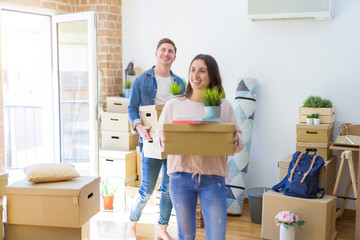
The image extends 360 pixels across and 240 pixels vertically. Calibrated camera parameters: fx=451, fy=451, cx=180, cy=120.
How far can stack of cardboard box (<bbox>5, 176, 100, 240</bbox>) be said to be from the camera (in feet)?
9.83

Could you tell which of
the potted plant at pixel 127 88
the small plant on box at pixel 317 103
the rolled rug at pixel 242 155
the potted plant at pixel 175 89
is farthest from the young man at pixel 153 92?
the potted plant at pixel 127 88

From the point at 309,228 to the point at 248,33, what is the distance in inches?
78.0

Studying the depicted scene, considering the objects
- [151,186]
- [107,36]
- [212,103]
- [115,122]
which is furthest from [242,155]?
[212,103]

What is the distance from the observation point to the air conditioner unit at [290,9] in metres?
3.96

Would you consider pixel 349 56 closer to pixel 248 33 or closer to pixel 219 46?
pixel 248 33

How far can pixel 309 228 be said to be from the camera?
3.53 meters

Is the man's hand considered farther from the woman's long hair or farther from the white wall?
the white wall

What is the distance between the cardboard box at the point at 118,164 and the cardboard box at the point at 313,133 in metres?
1.72

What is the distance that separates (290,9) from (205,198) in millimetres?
2406

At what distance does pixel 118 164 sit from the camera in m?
4.63

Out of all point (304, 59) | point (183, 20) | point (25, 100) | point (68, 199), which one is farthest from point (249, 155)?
point (25, 100)

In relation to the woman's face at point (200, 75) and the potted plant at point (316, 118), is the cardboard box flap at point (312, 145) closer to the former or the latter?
the potted plant at point (316, 118)

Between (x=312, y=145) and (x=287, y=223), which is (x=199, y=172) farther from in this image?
(x=312, y=145)

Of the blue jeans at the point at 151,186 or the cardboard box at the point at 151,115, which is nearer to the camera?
the cardboard box at the point at 151,115
